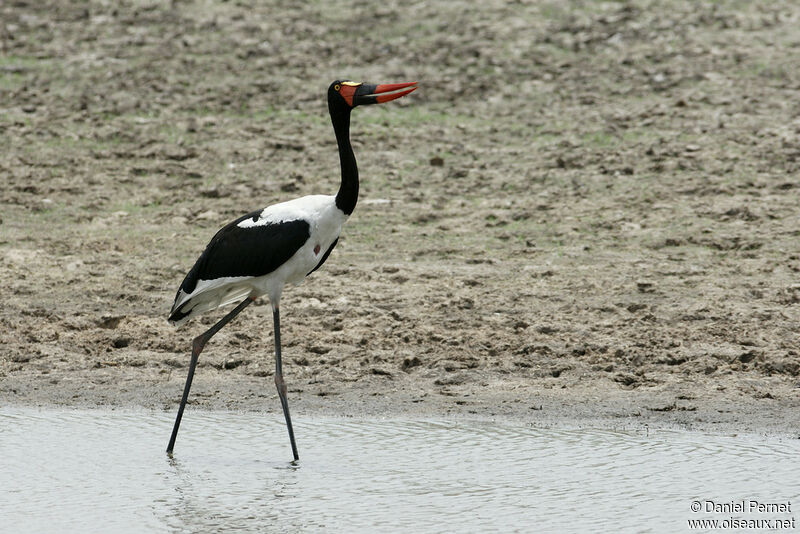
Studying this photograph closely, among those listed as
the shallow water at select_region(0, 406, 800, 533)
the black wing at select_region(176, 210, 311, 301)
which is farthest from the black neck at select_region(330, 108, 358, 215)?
the shallow water at select_region(0, 406, 800, 533)

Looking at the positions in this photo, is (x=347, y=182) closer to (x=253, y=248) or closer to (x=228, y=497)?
(x=253, y=248)

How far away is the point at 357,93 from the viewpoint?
6.25 m

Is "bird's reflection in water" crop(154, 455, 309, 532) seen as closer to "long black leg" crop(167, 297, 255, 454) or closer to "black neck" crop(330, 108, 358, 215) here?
"long black leg" crop(167, 297, 255, 454)

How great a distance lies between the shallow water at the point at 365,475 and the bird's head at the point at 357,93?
1697 millimetres

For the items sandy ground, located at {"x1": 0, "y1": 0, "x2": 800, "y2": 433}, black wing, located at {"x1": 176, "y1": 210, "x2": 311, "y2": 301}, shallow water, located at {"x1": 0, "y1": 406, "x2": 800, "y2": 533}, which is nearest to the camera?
shallow water, located at {"x1": 0, "y1": 406, "x2": 800, "y2": 533}

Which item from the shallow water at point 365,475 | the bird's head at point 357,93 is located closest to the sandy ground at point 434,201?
the shallow water at point 365,475

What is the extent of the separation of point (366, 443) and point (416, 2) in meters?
8.36

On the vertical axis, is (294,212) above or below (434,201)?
above

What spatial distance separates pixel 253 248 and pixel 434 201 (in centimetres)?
371

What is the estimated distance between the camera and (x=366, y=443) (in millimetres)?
6215

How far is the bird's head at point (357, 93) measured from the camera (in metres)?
6.13

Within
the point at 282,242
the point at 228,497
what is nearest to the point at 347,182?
the point at 282,242

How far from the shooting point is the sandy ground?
7.18 m

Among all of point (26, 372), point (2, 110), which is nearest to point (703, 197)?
point (26, 372)
